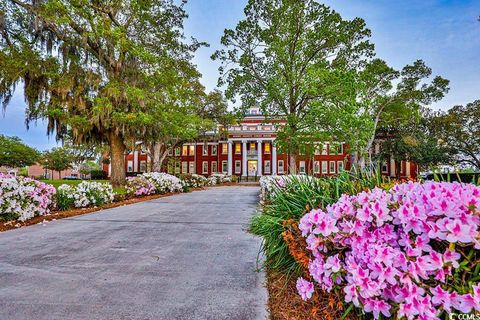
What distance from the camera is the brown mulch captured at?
6.03ft

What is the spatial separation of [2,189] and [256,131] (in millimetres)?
37478

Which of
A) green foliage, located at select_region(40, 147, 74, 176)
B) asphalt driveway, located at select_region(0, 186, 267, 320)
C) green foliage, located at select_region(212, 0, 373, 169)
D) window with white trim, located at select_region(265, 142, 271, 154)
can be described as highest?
green foliage, located at select_region(212, 0, 373, 169)

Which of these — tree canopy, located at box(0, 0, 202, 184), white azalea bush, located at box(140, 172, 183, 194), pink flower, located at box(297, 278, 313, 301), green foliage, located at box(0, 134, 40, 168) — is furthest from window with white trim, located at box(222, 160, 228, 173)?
pink flower, located at box(297, 278, 313, 301)

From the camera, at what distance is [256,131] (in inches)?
1651

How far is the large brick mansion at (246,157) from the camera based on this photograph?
41.4m

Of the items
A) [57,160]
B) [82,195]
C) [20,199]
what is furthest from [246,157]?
[20,199]

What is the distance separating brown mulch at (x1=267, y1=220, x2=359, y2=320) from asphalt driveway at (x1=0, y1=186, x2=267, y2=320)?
0.13 meters

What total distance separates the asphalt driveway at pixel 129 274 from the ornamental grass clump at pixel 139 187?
6.21 meters

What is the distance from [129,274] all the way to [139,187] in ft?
31.1

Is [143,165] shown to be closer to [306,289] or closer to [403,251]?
[306,289]

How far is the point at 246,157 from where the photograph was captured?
43.0 m

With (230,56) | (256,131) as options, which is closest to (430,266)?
(230,56)

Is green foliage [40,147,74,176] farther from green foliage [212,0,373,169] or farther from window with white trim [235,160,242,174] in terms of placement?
A: green foliage [212,0,373,169]

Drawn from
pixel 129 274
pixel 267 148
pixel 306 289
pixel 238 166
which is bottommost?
pixel 129 274
